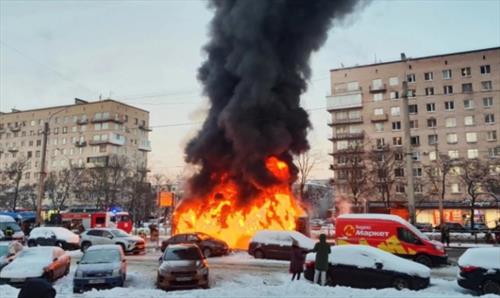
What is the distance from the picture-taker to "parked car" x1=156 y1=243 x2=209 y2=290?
14719mm

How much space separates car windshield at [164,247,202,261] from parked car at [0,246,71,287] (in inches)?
170

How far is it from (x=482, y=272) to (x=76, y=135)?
93022mm

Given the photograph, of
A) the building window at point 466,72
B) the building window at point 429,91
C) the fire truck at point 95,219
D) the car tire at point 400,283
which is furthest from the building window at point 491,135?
the car tire at point 400,283

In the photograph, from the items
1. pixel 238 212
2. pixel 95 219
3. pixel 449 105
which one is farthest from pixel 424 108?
pixel 95 219

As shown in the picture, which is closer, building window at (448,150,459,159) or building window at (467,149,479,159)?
building window at (467,149,479,159)

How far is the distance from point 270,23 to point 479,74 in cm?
4524

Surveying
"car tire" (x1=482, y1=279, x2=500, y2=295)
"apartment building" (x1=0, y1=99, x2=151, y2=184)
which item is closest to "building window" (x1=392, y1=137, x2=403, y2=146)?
"apartment building" (x1=0, y1=99, x2=151, y2=184)

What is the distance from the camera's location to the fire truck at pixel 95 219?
149 feet

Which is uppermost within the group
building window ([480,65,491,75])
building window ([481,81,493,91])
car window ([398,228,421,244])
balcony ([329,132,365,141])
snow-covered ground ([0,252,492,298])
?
building window ([480,65,491,75])

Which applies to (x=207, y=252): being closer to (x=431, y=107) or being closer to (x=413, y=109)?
(x=413, y=109)

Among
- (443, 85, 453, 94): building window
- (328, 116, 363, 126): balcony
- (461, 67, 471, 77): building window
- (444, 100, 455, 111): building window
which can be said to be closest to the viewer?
(461, 67, 471, 77): building window

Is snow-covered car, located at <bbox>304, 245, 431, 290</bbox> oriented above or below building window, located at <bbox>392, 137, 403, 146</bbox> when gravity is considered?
below

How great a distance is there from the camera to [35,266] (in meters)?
Answer: 15.9

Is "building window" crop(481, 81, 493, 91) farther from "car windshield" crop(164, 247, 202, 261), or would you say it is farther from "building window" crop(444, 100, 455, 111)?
"car windshield" crop(164, 247, 202, 261)
